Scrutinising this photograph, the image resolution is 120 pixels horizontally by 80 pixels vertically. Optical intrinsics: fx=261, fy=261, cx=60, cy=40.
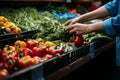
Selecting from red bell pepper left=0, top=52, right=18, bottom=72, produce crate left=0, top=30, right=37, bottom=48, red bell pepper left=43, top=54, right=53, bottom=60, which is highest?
produce crate left=0, top=30, right=37, bottom=48

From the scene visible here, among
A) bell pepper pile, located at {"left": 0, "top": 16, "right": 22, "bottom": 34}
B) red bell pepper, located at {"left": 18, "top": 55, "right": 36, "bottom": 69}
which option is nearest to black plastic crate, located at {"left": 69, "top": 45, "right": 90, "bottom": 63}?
red bell pepper, located at {"left": 18, "top": 55, "right": 36, "bottom": 69}

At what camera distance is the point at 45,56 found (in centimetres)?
252

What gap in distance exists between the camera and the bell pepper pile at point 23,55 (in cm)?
203

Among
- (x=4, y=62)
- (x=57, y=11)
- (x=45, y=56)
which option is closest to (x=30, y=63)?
(x=4, y=62)

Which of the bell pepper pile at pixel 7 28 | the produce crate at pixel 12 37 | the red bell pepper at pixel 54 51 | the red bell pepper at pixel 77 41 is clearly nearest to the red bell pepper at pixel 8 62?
the red bell pepper at pixel 54 51

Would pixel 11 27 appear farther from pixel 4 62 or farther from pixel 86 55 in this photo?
pixel 4 62

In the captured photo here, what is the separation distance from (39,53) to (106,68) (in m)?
2.75

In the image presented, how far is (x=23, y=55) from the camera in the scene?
2.35m

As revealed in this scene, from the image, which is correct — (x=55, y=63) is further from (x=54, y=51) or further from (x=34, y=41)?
(x=34, y=41)

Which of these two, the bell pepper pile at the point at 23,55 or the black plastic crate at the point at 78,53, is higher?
the bell pepper pile at the point at 23,55

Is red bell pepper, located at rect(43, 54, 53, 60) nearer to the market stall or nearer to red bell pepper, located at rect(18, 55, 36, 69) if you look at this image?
the market stall

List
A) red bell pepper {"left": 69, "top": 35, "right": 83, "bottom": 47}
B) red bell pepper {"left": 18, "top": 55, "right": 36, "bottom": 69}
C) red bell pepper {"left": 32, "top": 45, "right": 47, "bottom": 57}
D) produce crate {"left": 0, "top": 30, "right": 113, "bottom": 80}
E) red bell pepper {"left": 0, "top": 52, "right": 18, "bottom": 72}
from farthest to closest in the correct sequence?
red bell pepper {"left": 69, "top": 35, "right": 83, "bottom": 47} → red bell pepper {"left": 32, "top": 45, "right": 47, "bottom": 57} → red bell pepper {"left": 18, "top": 55, "right": 36, "bottom": 69} → red bell pepper {"left": 0, "top": 52, "right": 18, "bottom": 72} → produce crate {"left": 0, "top": 30, "right": 113, "bottom": 80}

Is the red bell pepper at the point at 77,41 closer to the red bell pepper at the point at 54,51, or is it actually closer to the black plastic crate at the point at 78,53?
the black plastic crate at the point at 78,53

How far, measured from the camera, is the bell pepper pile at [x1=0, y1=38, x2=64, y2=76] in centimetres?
203
